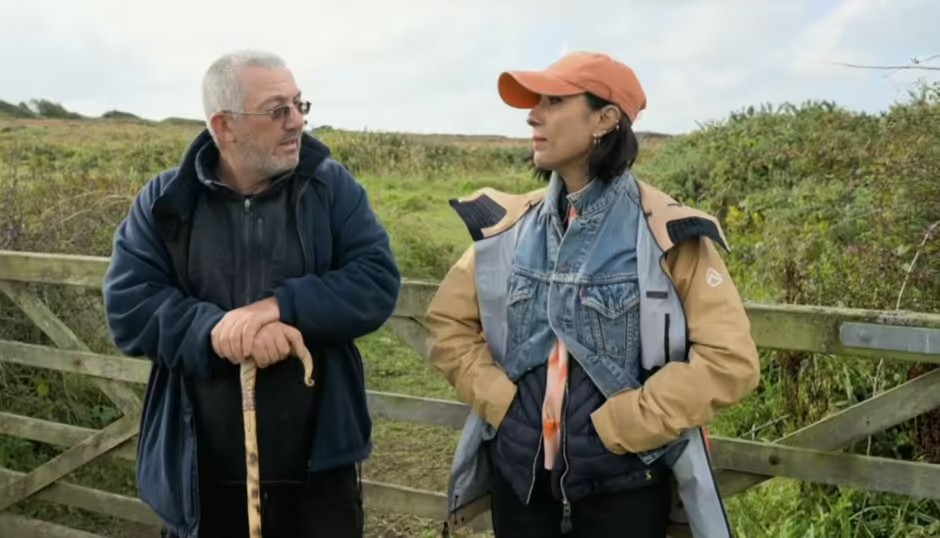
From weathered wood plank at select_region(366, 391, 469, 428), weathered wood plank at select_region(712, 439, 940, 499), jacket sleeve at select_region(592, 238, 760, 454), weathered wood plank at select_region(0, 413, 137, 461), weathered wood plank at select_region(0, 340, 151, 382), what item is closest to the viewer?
jacket sleeve at select_region(592, 238, 760, 454)

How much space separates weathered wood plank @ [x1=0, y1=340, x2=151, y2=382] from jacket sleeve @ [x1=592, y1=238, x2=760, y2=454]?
7.42 feet

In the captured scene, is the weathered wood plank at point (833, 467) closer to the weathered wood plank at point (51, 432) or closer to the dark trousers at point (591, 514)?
the dark trousers at point (591, 514)

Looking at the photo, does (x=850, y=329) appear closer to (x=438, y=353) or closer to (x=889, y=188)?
(x=438, y=353)

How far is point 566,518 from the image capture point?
2.42 m

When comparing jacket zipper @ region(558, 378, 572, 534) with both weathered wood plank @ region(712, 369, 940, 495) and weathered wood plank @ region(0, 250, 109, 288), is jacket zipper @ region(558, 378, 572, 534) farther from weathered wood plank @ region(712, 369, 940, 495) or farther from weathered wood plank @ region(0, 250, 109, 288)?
weathered wood plank @ region(0, 250, 109, 288)

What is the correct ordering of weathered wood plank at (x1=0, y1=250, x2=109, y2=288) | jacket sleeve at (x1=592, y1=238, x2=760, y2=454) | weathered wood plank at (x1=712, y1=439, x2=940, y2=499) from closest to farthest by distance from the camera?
jacket sleeve at (x1=592, y1=238, x2=760, y2=454)
weathered wood plank at (x1=712, y1=439, x2=940, y2=499)
weathered wood plank at (x1=0, y1=250, x2=109, y2=288)

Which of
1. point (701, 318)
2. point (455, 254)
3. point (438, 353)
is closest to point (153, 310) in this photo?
point (438, 353)

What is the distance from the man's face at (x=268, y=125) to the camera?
93.8 inches

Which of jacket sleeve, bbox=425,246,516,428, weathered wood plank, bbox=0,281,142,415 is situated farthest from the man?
weathered wood plank, bbox=0,281,142,415

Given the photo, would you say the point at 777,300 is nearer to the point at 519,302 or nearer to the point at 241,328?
the point at 519,302

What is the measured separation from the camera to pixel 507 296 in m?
2.52

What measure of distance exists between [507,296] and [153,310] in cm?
91

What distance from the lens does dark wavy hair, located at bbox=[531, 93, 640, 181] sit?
2447mm

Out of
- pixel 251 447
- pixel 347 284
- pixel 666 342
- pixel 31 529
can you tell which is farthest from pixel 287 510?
pixel 31 529
